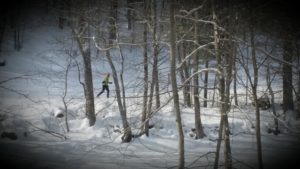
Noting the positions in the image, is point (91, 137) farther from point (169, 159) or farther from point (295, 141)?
point (295, 141)

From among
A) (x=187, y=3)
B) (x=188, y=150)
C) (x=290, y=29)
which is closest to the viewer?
(x=187, y=3)

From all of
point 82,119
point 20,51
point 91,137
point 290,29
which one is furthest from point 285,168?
point 20,51

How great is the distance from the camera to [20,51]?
3045cm

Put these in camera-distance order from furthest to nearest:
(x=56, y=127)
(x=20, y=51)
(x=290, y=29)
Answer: (x=20, y=51) → (x=56, y=127) → (x=290, y=29)

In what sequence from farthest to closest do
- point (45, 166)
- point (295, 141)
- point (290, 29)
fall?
1. point (295, 141)
2. point (45, 166)
3. point (290, 29)

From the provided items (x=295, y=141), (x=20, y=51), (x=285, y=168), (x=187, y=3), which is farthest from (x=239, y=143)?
(x=20, y=51)

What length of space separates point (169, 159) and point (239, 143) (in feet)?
14.9

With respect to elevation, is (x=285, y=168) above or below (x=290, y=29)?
below

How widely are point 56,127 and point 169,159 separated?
6937 mm

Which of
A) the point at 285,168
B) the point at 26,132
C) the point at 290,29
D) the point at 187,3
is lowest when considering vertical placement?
the point at 285,168

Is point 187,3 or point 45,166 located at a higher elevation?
point 187,3

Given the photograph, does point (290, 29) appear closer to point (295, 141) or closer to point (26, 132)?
point (295, 141)

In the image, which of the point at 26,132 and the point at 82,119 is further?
the point at 82,119

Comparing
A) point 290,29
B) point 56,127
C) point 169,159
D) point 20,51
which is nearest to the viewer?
point 290,29
